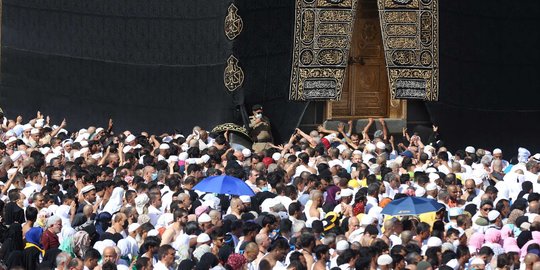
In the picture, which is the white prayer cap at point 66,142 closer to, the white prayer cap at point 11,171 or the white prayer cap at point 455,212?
the white prayer cap at point 11,171

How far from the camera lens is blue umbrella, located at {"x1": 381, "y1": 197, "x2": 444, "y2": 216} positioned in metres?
17.5

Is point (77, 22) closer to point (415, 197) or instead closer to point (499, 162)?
point (499, 162)

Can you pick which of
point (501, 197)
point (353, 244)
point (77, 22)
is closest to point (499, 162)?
point (501, 197)

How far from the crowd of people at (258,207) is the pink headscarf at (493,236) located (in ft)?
0.03

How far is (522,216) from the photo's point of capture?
17.6 m

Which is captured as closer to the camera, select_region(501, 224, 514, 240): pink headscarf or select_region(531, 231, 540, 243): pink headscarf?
select_region(531, 231, 540, 243): pink headscarf

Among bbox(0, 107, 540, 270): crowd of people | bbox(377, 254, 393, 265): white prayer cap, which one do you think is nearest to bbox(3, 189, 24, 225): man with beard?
bbox(0, 107, 540, 270): crowd of people

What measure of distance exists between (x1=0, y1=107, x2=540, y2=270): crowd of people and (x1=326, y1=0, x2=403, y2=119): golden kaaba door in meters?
3.38

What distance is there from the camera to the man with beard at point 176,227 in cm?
1656

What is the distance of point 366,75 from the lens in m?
27.7

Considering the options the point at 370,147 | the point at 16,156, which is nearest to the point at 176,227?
the point at 16,156

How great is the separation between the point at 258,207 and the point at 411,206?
194 centimetres

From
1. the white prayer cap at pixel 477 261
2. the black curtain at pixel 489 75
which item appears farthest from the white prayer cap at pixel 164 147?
the white prayer cap at pixel 477 261

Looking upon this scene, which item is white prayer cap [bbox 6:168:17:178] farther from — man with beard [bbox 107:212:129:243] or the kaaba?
the kaaba
